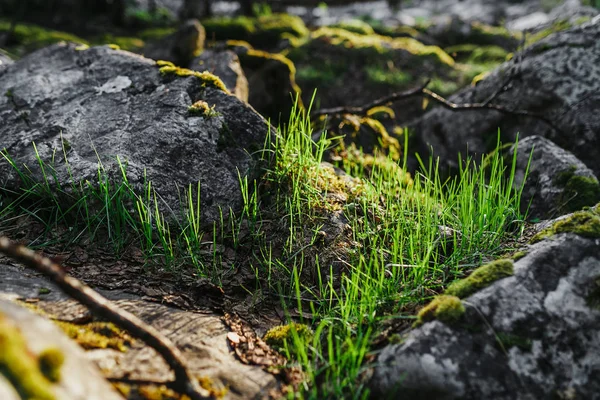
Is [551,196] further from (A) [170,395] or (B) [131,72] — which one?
(B) [131,72]

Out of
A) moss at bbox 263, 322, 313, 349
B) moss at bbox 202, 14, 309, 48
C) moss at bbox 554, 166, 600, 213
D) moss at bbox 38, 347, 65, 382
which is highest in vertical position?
moss at bbox 202, 14, 309, 48

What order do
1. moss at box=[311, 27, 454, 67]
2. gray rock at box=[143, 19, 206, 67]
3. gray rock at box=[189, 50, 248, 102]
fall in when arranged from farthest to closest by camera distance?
1. moss at box=[311, 27, 454, 67]
2. gray rock at box=[143, 19, 206, 67]
3. gray rock at box=[189, 50, 248, 102]

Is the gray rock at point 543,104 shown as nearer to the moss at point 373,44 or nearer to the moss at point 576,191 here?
the moss at point 576,191

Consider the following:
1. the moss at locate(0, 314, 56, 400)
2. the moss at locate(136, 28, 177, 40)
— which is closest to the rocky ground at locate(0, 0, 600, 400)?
the moss at locate(0, 314, 56, 400)

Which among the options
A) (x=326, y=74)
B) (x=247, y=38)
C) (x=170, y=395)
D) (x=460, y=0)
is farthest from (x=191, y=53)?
(x=460, y=0)

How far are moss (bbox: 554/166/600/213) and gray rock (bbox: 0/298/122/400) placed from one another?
3.35 metres

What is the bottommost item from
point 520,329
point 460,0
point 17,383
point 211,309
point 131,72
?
point 211,309

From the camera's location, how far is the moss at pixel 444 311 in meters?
2.03

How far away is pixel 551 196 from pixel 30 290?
3.77 metres

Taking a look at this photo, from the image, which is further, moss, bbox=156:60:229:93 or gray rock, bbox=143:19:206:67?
gray rock, bbox=143:19:206:67

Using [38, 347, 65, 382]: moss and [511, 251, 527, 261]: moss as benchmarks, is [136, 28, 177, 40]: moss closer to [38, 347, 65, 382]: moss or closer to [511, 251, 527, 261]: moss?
[511, 251, 527, 261]: moss

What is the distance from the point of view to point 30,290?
2.30 m

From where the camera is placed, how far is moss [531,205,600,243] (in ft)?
7.64

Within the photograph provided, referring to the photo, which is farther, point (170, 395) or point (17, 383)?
point (170, 395)
